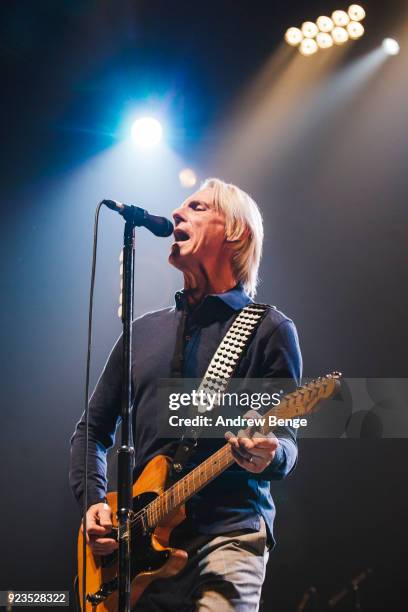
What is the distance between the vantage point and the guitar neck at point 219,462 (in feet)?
6.62

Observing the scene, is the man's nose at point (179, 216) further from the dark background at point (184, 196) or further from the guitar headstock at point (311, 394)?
the guitar headstock at point (311, 394)

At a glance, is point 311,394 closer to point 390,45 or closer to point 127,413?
point 127,413

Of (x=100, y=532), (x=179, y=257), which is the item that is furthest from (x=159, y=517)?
(x=179, y=257)

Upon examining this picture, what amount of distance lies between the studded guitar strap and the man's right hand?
338 mm

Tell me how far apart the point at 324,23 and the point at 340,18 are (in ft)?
0.32

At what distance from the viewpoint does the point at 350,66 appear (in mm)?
4012

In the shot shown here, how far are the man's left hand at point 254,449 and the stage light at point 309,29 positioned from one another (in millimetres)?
2971

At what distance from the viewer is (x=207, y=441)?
2.35m

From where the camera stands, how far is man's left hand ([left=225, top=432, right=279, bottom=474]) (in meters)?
1.85

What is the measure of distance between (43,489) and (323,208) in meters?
2.10

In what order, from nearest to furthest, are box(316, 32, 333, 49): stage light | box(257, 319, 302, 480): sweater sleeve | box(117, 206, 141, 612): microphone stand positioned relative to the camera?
box(117, 206, 141, 612): microphone stand → box(257, 319, 302, 480): sweater sleeve → box(316, 32, 333, 49): stage light

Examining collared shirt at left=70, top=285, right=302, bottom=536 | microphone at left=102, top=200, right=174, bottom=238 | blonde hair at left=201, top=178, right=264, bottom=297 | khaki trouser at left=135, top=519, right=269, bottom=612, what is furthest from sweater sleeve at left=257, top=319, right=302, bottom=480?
microphone at left=102, top=200, right=174, bottom=238

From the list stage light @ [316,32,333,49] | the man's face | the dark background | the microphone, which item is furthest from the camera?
stage light @ [316,32,333,49]

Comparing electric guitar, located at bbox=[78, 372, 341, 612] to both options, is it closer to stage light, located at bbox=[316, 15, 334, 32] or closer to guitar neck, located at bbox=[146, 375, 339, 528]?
guitar neck, located at bbox=[146, 375, 339, 528]
